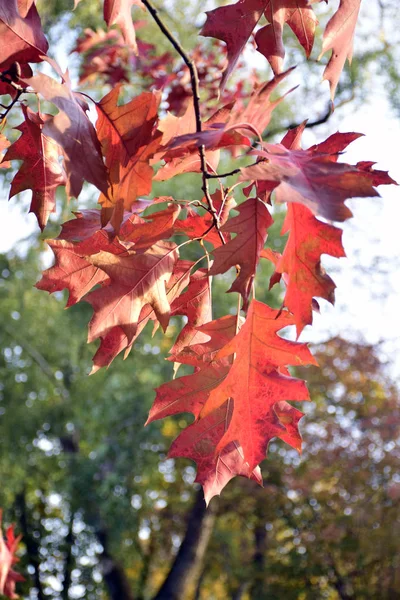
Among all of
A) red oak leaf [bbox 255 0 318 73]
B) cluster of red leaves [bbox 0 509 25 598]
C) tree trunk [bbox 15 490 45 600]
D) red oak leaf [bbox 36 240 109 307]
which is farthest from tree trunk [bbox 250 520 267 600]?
red oak leaf [bbox 255 0 318 73]

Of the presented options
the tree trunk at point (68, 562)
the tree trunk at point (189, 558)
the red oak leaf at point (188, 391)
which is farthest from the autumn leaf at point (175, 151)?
the tree trunk at point (68, 562)

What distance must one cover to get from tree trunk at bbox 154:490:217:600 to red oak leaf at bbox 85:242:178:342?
786cm

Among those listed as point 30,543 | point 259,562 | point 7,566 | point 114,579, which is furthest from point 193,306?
point 30,543

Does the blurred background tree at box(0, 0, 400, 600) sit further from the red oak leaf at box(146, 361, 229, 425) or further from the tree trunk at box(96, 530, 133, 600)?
the red oak leaf at box(146, 361, 229, 425)

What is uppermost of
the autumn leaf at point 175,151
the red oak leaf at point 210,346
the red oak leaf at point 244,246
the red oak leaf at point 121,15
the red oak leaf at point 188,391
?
the red oak leaf at point 121,15

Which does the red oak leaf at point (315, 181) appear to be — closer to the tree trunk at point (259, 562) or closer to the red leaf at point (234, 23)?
the red leaf at point (234, 23)

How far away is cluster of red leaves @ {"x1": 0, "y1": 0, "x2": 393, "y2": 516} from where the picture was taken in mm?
687

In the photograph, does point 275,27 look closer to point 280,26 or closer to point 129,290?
point 280,26

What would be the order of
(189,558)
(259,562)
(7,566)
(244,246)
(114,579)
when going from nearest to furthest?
(244,246) < (7,566) < (189,558) < (259,562) < (114,579)

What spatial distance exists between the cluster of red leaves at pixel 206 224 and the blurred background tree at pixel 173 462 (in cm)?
502

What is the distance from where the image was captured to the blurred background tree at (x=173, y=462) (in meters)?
7.14

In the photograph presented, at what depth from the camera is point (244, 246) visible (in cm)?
74

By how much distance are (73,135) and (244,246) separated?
0.21m

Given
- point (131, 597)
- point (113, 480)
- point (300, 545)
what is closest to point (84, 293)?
point (113, 480)
